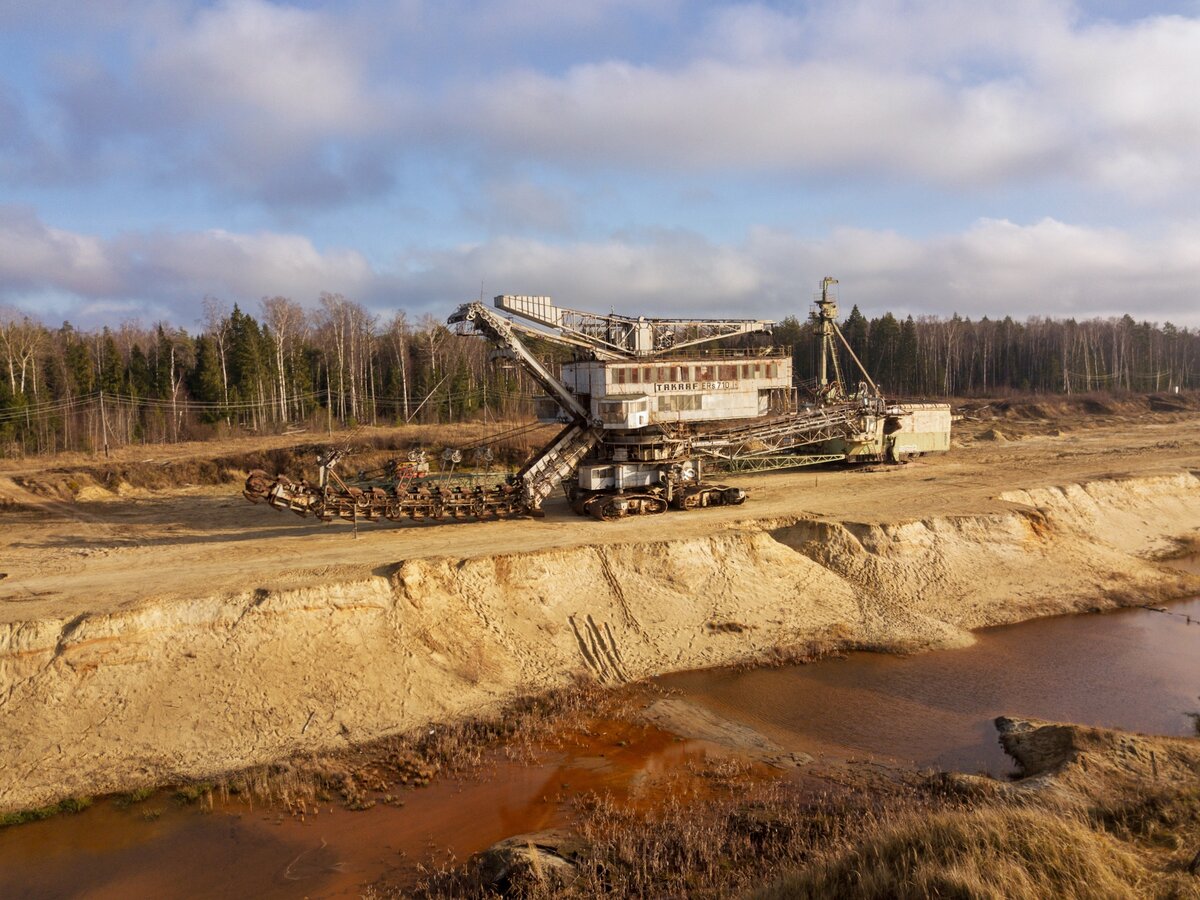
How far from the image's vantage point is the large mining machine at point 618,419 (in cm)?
2803

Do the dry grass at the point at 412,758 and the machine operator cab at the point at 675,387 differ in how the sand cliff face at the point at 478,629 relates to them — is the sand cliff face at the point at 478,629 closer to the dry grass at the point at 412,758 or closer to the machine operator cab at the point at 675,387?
the dry grass at the point at 412,758

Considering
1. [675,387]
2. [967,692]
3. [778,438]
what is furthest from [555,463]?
[967,692]

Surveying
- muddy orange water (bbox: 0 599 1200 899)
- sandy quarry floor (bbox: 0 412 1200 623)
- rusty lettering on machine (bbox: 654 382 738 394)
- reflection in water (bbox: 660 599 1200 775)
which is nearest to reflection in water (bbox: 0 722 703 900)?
muddy orange water (bbox: 0 599 1200 899)

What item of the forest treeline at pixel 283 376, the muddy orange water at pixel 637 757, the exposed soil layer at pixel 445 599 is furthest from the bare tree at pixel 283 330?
the muddy orange water at pixel 637 757

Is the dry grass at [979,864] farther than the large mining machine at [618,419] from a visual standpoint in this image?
No

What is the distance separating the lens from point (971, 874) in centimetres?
885

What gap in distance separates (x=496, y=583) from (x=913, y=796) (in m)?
12.2

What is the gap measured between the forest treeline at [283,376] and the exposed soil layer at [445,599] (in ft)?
55.2

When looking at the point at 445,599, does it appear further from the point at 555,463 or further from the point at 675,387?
the point at 675,387

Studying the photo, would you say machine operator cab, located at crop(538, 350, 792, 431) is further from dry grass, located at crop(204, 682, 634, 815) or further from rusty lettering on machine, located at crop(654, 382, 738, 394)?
dry grass, located at crop(204, 682, 634, 815)

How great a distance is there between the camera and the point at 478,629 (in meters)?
21.3

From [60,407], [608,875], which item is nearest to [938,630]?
[608,875]

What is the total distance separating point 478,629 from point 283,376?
1834 inches

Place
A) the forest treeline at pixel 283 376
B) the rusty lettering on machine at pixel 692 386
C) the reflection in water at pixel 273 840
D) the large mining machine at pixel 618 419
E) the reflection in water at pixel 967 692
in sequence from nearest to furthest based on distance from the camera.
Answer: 1. the reflection in water at pixel 273 840
2. the reflection in water at pixel 967 692
3. the large mining machine at pixel 618 419
4. the rusty lettering on machine at pixel 692 386
5. the forest treeline at pixel 283 376
